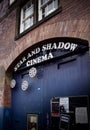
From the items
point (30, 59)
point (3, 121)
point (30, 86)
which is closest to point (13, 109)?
point (3, 121)

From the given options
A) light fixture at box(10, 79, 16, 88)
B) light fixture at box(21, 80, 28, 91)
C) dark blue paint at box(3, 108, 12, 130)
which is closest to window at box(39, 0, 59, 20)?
light fixture at box(21, 80, 28, 91)

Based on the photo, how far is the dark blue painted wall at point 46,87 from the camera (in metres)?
6.02

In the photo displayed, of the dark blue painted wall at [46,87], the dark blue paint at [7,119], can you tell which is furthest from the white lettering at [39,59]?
the dark blue paint at [7,119]

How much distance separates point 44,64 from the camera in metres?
7.36

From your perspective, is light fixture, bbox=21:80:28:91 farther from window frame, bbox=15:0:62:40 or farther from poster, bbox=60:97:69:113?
poster, bbox=60:97:69:113

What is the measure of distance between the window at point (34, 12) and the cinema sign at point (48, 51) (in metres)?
0.87

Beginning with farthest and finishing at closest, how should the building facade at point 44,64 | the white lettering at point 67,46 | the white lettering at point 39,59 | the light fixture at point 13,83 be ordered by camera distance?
the light fixture at point 13,83, the white lettering at point 39,59, the white lettering at point 67,46, the building facade at point 44,64

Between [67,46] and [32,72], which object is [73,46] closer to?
[67,46]

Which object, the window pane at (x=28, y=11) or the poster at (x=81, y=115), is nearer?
the poster at (x=81, y=115)

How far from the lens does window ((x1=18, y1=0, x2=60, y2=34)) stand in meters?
7.54

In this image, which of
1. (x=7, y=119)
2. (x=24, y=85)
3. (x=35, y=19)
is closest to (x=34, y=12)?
(x=35, y=19)

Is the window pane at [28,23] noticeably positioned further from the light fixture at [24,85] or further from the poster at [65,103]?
the poster at [65,103]

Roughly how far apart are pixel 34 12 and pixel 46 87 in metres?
2.70

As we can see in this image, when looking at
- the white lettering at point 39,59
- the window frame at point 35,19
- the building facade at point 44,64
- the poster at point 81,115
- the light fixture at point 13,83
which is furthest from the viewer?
the light fixture at point 13,83
